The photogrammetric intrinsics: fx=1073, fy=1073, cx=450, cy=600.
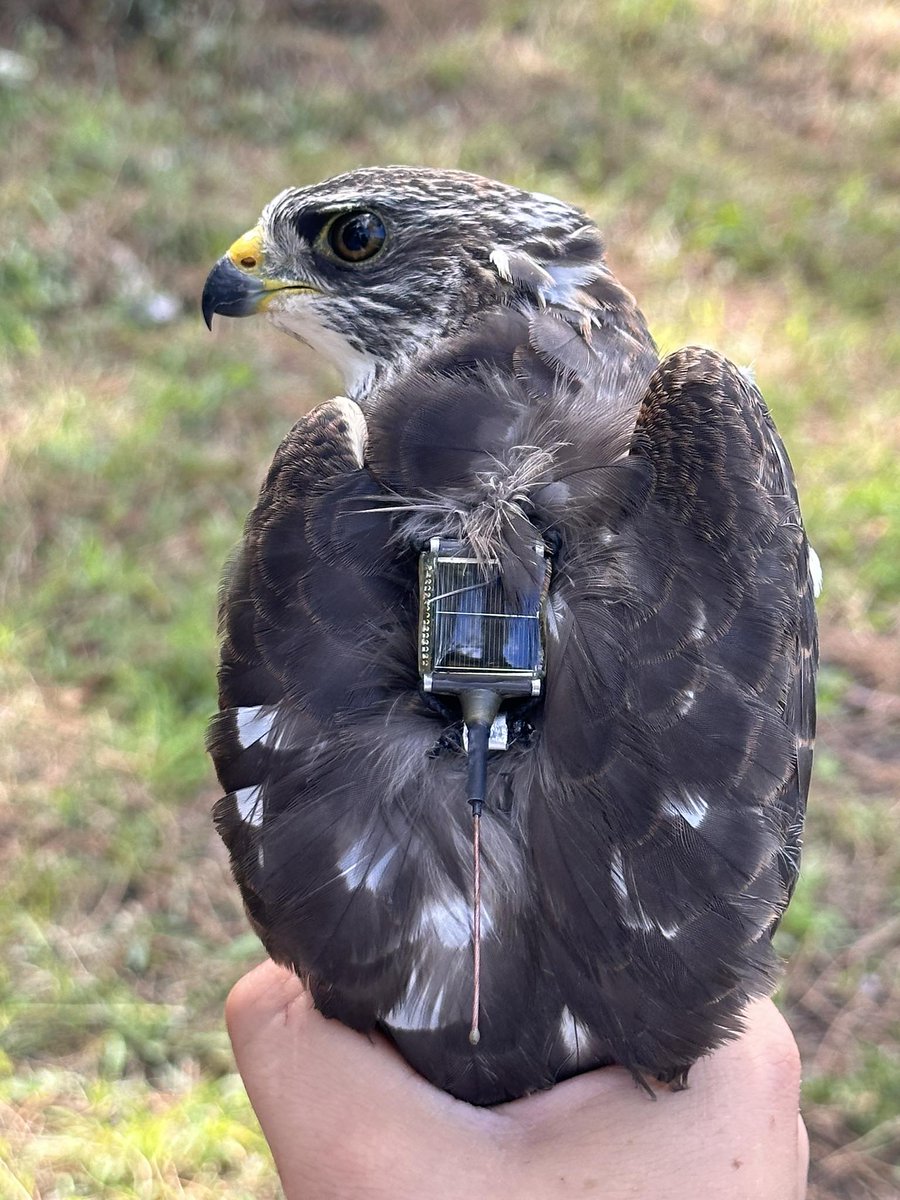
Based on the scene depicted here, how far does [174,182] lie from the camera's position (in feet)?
27.6

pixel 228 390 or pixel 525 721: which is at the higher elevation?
pixel 525 721

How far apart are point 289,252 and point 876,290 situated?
6.74 m

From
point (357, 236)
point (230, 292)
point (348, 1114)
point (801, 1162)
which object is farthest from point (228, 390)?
point (801, 1162)

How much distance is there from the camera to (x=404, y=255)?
10.2 ft

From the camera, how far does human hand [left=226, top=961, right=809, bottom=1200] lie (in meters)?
2.22

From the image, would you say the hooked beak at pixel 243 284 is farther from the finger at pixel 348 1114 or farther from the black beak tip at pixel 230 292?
the finger at pixel 348 1114

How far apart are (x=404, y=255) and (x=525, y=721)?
5.01 feet

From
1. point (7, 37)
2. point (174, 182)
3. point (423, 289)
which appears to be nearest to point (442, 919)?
point (423, 289)

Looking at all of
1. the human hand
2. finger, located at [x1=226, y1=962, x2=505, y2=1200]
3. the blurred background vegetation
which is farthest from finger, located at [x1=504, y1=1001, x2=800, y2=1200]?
the blurred background vegetation

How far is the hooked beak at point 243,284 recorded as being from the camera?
3332 mm

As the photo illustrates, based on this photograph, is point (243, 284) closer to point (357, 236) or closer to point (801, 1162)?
point (357, 236)

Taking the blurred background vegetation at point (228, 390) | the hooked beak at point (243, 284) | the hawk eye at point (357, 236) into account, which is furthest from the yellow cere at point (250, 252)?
the blurred background vegetation at point (228, 390)

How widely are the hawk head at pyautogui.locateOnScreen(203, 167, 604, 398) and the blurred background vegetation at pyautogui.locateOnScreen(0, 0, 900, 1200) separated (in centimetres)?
249

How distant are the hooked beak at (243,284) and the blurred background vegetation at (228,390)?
2.31m
